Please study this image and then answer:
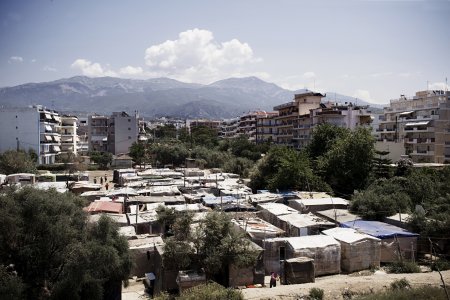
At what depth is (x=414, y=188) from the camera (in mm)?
23781

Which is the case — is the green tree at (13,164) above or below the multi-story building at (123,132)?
below

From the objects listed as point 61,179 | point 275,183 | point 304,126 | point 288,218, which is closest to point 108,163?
point 61,179

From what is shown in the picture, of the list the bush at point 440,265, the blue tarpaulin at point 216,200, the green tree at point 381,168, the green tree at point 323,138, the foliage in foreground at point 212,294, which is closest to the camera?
the foliage in foreground at point 212,294

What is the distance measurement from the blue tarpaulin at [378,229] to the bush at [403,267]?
1287 mm

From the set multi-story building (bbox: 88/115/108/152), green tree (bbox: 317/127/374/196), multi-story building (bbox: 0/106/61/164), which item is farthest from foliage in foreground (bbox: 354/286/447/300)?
multi-story building (bbox: 88/115/108/152)

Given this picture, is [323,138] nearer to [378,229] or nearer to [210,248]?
[378,229]

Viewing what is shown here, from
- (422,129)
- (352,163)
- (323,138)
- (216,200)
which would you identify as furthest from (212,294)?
(422,129)

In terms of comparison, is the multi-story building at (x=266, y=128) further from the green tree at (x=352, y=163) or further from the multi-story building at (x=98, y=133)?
the green tree at (x=352, y=163)

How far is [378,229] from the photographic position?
17406 millimetres

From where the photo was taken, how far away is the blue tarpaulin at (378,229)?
649 inches

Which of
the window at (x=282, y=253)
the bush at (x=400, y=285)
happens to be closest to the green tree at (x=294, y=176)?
the window at (x=282, y=253)

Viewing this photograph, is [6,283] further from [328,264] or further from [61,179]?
[61,179]

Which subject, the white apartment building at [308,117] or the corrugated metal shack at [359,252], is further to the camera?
the white apartment building at [308,117]

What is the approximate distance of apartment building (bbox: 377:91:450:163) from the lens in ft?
157
